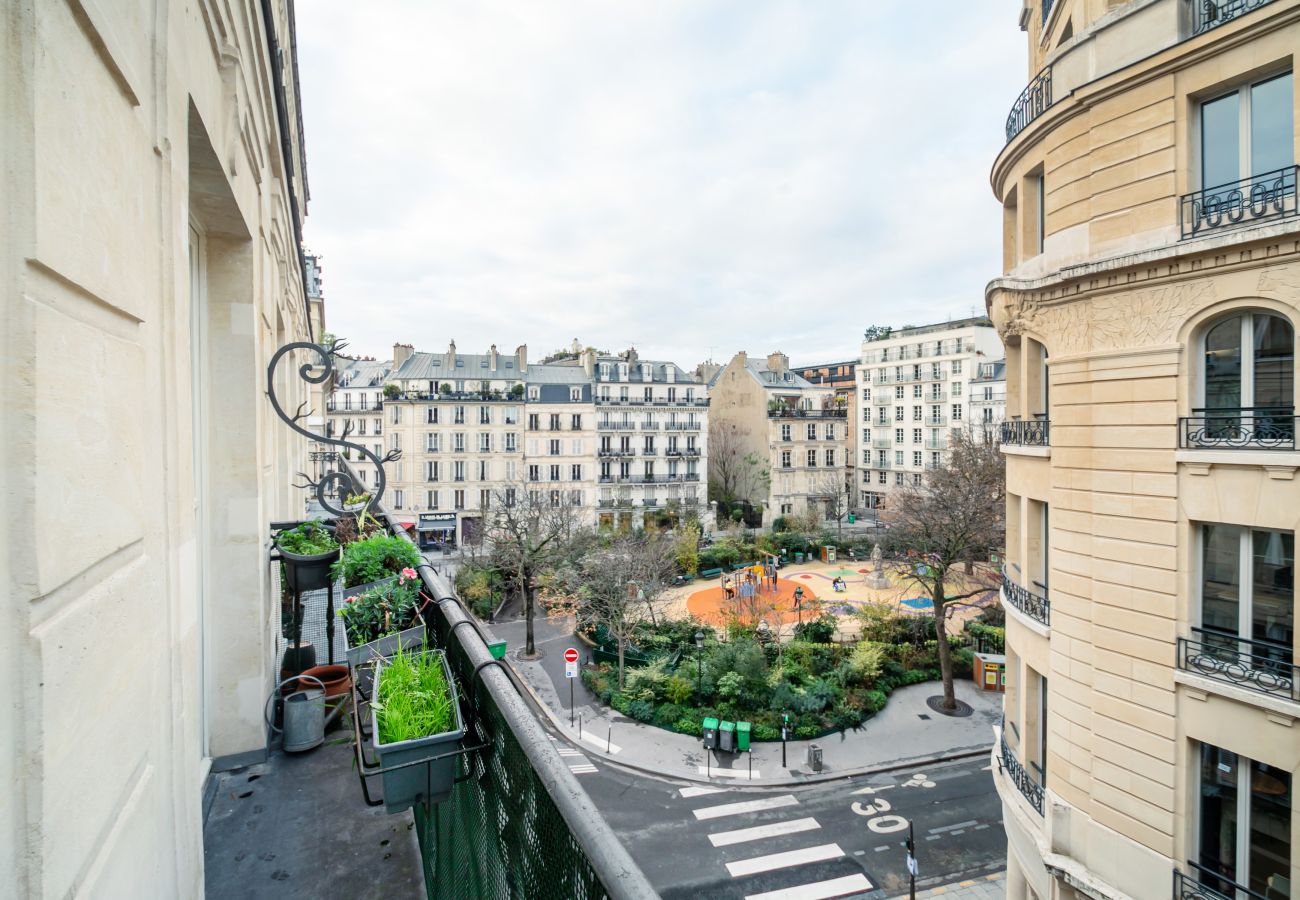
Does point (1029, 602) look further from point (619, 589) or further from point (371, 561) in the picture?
point (619, 589)

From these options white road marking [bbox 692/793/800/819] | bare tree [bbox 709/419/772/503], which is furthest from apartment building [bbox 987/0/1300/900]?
bare tree [bbox 709/419/772/503]

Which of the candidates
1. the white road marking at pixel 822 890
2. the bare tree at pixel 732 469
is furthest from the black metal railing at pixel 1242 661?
the bare tree at pixel 732 469

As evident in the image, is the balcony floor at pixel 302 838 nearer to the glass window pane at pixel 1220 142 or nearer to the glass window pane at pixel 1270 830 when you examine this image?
the glass window pane at pixel 1270 830

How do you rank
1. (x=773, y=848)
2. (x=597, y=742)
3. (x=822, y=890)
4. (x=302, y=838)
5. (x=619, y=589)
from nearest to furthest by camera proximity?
(x=302, y=838) < (x=822, y=890) < (x=773, y=848) < (x=597, y=742) < (x=619, y=589)

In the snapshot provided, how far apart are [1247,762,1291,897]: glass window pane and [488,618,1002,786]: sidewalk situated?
11.5 m

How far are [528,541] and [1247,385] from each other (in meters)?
23.0

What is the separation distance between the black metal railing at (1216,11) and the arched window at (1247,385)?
3.17m

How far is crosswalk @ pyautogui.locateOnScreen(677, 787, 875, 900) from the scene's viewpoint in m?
13.0

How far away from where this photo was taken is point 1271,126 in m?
6.88

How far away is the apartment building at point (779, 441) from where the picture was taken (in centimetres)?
5162

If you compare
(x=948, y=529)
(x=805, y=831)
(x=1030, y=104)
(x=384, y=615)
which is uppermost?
(x=1030, y=104)

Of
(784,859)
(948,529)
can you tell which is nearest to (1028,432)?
(784,859)

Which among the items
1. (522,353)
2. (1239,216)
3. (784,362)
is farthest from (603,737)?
(784,362)

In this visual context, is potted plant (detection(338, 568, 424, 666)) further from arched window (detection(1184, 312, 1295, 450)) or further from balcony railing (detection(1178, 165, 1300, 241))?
balcony railing (detection(1178, 165, 1300, 241))
